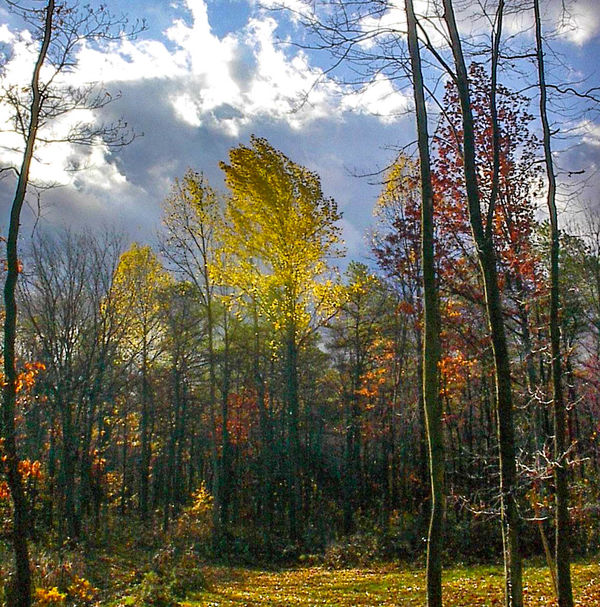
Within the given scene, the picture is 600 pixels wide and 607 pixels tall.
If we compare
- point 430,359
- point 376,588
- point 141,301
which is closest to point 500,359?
point 430,359

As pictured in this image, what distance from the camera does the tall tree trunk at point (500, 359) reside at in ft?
19.0

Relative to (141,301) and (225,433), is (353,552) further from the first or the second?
(141,301)

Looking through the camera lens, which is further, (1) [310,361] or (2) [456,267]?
(1) [310,361]

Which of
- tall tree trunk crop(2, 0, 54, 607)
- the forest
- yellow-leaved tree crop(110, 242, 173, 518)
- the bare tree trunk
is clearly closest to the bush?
the forest

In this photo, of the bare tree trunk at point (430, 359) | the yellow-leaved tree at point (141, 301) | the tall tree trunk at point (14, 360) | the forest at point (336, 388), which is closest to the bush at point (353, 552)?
the forest at point (336, 388)

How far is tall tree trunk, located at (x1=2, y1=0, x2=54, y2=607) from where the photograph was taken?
7.44 m

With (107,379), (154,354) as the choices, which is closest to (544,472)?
(107,379)

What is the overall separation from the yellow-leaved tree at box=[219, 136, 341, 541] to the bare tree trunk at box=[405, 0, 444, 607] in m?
9.88

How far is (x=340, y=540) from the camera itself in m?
17.8

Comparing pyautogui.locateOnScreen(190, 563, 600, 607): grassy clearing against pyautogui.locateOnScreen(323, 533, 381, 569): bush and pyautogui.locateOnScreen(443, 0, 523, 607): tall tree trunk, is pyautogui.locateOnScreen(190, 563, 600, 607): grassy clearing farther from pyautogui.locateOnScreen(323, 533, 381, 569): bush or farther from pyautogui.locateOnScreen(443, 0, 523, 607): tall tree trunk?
pyautogui.locateOnScreen(443, 0, 523, 607): tall tree trunk

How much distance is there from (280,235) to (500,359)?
11285 millimetres

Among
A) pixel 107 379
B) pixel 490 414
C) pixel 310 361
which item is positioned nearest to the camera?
pixel 490 414

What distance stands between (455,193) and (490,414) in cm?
1001

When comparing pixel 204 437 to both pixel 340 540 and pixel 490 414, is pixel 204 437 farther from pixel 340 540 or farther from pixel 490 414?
pixel 490 414
